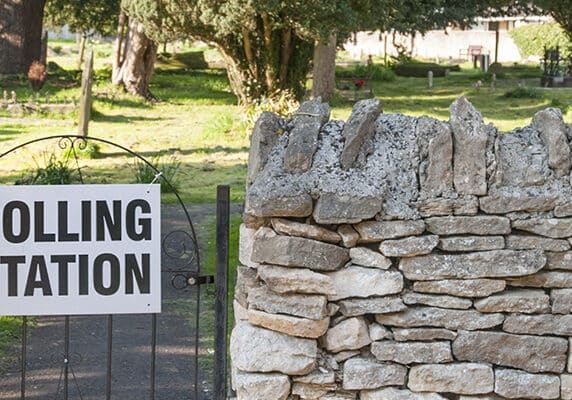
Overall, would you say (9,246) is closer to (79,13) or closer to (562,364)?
(562,364)

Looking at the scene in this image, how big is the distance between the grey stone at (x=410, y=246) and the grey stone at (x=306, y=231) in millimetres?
217

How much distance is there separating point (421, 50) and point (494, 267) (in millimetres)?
53658

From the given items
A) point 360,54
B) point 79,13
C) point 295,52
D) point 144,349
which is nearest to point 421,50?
point 360,54

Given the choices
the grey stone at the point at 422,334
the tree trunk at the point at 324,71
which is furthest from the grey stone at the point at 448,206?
the tree trunk at the point at 324,71

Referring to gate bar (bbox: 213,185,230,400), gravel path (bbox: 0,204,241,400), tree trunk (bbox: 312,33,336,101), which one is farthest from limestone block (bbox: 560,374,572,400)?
tree trunk (bbox: 312,33,336,101)

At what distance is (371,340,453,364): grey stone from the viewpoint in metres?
4.37

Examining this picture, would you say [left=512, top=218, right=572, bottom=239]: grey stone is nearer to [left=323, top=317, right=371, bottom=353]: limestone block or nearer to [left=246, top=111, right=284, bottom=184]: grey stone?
[left=323, top=317, right=371, bottom=353]: limestone block

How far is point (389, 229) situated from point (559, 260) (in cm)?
75

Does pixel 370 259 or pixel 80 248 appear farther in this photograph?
pixel 80 248

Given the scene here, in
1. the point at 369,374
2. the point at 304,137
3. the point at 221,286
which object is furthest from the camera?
the point at 221,286

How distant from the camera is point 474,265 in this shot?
4.34 m

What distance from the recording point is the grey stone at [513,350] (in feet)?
14.4

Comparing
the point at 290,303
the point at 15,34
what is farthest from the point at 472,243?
the point at 15,34

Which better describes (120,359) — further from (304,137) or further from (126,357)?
(304,137)
